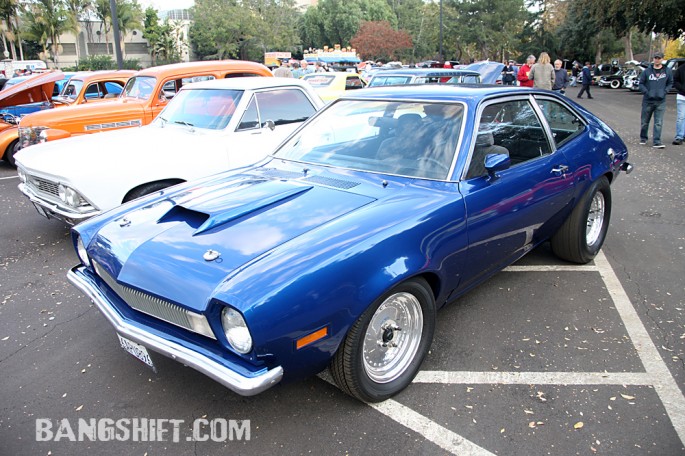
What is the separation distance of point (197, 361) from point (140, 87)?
7.10 metres

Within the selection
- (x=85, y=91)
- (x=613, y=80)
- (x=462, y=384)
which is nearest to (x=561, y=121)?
(x=462, y=384)

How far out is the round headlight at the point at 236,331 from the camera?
2.19 m

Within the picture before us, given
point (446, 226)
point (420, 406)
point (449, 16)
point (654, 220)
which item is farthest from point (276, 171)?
point (449, 16)

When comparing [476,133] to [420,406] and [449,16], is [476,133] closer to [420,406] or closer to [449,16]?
[420,406]

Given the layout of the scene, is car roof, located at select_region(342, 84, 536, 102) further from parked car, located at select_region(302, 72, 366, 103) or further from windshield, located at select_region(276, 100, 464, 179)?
parked car, located at select_region(302, 72, 366, 103)

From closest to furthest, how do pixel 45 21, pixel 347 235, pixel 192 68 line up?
pixel 347 235 < pixel 192 68 < pixel 45 21

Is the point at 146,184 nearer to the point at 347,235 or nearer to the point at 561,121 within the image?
the point at 347,235

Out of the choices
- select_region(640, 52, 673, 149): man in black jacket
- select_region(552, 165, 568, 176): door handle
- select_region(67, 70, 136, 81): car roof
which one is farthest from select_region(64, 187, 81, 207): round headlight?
select_region(640, 52, 673, 149): man in black jacket

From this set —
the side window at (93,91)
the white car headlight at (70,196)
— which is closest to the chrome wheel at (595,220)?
the white car headlight at (70,196)

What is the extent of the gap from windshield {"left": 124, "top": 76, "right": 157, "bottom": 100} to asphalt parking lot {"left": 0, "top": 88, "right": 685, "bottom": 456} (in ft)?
14.0

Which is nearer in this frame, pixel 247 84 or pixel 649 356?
pixel 649 356

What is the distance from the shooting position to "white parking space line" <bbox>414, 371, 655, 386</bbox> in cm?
296

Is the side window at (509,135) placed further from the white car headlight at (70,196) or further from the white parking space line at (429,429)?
the white car headlight at (70,196)

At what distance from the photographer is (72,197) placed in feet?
15.5
